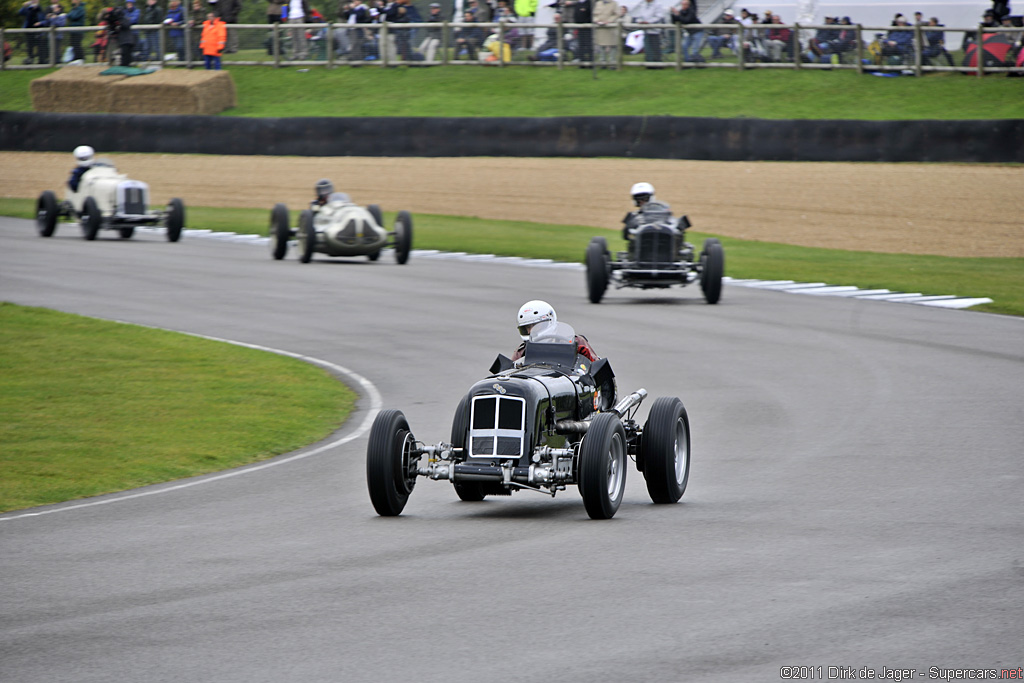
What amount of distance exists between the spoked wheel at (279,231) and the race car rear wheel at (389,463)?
1740 centimetres

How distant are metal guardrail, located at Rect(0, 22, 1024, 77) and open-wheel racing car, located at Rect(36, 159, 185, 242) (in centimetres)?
1620

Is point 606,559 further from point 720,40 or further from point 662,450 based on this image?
point 720,40

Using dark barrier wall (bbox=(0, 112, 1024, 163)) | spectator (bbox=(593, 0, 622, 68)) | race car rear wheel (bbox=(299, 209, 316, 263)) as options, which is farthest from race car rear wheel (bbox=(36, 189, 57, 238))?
spectator (bbox=(593, 0, 622, 68))

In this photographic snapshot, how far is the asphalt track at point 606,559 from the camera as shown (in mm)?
5934

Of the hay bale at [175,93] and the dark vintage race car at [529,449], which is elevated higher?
the hay bale at [175,93]

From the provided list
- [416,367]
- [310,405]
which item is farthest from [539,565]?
[416,367]

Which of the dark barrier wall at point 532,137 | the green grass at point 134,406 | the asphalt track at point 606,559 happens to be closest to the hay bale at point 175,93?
the dark barrier wall at point 532,137

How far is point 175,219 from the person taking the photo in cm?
2825

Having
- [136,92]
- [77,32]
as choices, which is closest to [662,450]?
[136,92]

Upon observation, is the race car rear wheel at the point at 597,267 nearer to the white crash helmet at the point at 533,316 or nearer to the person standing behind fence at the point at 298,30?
the white crash helmet at the point at 533,316

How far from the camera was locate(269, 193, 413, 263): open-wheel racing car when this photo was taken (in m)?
25.4

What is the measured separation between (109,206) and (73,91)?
635 inches

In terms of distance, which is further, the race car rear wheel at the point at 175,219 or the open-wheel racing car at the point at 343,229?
the race car rear wheel at the point at 175,219

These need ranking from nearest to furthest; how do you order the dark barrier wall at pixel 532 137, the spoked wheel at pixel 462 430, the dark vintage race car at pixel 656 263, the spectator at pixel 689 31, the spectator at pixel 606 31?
the spoked wheel at pixel 462 430
the dark vintage race car at pixel 656 263
the dark barrier wall at pixel 532 137
the spectator at pixel 689 31
the spectator at pixel 606 31
